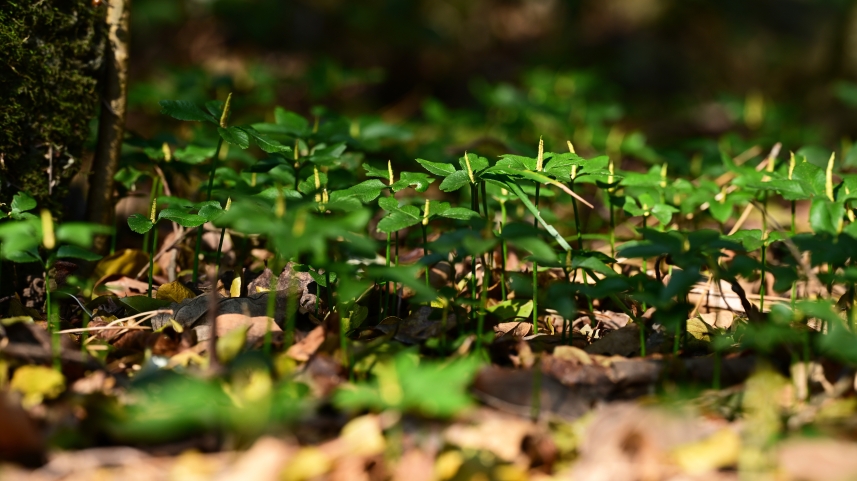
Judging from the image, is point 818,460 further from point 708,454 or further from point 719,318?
point 719,318

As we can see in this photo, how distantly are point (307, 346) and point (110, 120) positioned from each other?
1.08 metres

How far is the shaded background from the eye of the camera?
18.4 feet

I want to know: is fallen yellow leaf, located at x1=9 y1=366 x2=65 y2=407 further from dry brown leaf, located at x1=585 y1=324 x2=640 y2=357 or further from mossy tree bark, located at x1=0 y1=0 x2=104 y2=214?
dry brown leaf, located at x1=585 y1=324 x2=640 y2=357

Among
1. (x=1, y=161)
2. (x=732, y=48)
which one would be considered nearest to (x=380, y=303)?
(x=1, y=161)

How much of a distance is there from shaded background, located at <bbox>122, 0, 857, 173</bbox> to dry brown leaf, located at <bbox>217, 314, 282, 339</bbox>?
3.04 meters

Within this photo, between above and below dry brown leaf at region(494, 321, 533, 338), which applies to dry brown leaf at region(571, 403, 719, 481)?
below

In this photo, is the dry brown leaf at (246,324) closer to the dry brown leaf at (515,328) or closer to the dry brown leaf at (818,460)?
the dry brown leaf at (515,328)

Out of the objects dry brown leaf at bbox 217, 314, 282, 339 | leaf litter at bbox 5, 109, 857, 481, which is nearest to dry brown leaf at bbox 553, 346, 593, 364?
leaf litter at bbox 5, 109, 857, 481

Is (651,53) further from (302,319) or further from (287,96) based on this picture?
(302,319)

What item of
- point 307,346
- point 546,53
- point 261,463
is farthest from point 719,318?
point 546,53

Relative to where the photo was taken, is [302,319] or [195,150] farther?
[195,150]

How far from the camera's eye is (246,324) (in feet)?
5.33

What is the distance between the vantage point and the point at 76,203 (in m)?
2.18

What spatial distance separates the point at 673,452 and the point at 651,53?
286 inches
